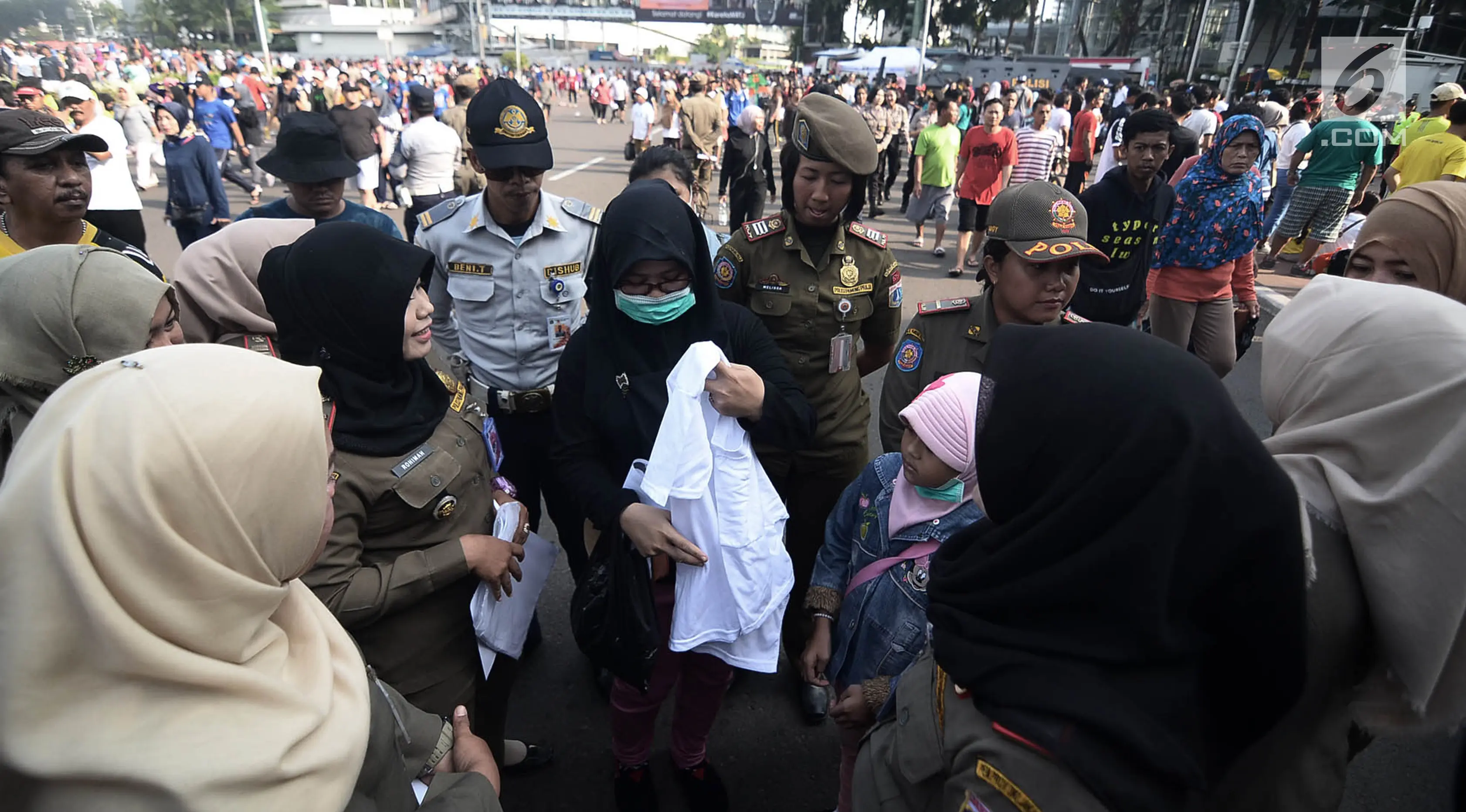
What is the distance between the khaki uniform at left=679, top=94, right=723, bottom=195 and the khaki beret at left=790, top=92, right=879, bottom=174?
747 cm

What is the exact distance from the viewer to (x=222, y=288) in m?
2.55

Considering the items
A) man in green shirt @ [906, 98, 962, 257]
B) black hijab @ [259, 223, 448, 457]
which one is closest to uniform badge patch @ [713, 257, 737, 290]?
black hijab @ [259, 223, 448, 457]

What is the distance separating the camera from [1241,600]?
37.3 inches

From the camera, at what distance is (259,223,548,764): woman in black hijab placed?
167 cm

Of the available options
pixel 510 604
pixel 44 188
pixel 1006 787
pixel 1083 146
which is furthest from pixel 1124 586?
pixel 1083 146

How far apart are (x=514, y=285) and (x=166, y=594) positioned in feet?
6.83

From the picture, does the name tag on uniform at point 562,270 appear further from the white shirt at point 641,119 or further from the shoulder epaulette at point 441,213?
the white shirt at point 641,119

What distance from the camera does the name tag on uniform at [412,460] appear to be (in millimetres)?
1713

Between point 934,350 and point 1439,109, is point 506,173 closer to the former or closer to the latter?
point 934,350

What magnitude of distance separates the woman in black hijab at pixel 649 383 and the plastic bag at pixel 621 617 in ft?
0.21

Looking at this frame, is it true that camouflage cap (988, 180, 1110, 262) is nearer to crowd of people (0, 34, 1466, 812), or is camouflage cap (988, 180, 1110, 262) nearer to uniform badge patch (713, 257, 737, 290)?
crowd of people (0, 34, 1466, 812)

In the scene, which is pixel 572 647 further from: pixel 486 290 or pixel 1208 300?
pixel 1208 300

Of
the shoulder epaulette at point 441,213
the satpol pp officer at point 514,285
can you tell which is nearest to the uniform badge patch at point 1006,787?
the satpol pp officer at point 514,285

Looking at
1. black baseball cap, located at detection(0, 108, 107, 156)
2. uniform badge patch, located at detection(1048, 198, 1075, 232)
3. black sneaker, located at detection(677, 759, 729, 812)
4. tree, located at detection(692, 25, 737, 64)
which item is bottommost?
black sneaker, located at detection(677, 759, 729, 812)
